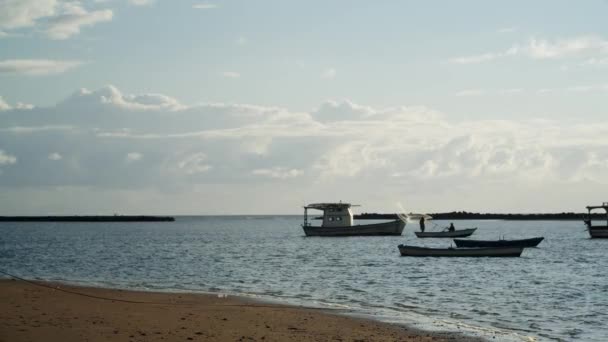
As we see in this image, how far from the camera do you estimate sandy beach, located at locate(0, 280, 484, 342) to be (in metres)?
18.0

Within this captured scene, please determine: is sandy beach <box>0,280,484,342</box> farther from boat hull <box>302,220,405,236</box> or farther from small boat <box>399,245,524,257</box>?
boat hull <box>302,220,405,236</box>

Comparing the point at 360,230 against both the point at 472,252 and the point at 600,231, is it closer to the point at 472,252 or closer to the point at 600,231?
the point at 600,231

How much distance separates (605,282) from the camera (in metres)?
40.2

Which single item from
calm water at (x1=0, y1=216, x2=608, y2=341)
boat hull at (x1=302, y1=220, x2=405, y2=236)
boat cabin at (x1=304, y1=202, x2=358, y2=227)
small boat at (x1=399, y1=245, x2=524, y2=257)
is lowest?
calm water at (x1=0, y1=216, x2=608, y2=341)

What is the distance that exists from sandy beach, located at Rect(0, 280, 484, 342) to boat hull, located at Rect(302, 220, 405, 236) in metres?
70.6

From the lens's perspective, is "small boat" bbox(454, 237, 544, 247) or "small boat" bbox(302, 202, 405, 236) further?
"small boat" bbox(302, 202, 405, 236)

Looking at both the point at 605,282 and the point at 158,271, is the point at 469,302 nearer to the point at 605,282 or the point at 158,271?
the point at 605,282

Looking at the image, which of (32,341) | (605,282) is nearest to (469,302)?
(605,282)

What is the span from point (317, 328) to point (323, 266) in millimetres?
30330

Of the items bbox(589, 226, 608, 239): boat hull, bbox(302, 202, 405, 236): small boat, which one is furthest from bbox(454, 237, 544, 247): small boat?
bbox(302, 202, 405, 236): small boat

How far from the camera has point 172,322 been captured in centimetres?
2062

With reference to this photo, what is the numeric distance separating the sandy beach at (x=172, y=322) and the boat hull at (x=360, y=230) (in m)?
70.6

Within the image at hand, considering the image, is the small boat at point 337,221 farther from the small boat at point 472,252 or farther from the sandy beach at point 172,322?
the sandy beach at point 172,322

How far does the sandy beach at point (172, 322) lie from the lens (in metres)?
18.0
